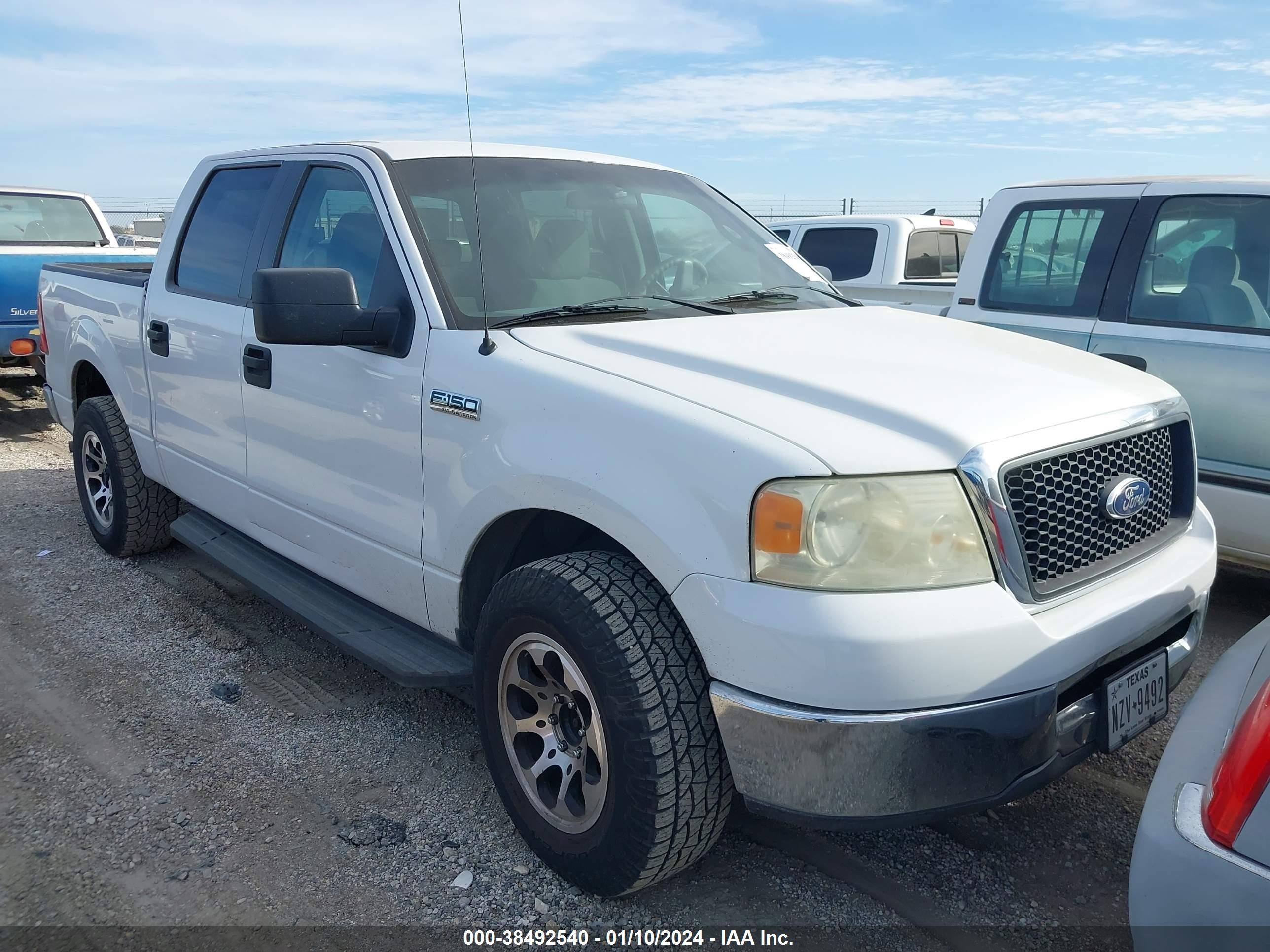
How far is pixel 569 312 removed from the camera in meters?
3.04

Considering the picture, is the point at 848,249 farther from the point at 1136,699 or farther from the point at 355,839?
the point at 355,839

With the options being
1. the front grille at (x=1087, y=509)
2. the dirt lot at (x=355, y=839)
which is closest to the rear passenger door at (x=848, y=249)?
the dirt lot at (x=355, y=839)

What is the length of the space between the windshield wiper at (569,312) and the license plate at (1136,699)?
5.32 feet

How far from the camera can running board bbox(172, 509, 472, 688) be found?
9.80ft

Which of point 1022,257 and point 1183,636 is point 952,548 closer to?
point 1183,636

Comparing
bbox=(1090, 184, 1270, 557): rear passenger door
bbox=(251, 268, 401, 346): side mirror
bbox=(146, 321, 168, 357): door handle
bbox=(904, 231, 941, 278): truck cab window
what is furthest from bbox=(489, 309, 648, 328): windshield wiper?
bbox=(904, 231, 941, 278): truck cab window

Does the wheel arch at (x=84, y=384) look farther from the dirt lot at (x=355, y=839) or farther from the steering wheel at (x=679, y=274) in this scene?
the steering wheel at (x=679, y=274)

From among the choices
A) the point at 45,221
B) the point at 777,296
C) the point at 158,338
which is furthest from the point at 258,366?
the point at 45,221

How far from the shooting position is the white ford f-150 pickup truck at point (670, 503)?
7.00 ft

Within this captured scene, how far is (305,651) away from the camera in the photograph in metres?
4.20

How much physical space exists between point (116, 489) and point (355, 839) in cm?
292

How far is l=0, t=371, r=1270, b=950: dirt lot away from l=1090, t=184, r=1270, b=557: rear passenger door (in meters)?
0.64

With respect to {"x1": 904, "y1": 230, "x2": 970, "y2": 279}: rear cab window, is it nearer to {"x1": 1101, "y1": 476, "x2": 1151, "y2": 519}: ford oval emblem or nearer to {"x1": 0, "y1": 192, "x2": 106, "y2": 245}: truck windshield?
{"x1": 1101, "y1": 476, "x2": 1151, "y2": 519}: ford oval emblem

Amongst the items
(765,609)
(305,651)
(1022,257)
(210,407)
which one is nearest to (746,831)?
(765,609)
